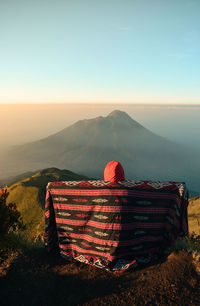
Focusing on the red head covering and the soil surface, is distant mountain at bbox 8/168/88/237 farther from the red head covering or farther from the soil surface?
the red head covering

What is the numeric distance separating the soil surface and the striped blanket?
331 mm

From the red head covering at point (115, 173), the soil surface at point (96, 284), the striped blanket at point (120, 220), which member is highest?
the red head covering at point (115, 173)

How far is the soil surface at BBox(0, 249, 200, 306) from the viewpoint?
378 centimetres

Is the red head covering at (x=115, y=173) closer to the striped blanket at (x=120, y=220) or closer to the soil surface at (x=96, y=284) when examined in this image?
the striped blanket at (x=120, y=220)

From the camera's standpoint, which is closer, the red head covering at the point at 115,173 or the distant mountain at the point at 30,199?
the red head covering at the point at 115,173

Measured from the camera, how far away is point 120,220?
182 inches

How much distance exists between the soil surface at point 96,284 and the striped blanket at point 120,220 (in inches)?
13.0

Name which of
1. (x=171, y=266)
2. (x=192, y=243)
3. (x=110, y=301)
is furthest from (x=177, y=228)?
(x=110, y=301)

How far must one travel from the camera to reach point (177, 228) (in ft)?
16.5

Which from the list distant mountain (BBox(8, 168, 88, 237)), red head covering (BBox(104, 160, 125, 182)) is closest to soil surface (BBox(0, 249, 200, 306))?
red head covering (BBox(104, 160, 125, 182))

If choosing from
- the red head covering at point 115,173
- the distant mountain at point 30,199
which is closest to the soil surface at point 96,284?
the red head covering at point 115,173

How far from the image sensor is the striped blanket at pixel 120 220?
4.67 meters

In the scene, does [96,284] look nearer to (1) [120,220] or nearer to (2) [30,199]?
(1) [120,220]

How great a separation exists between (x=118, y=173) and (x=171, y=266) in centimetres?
220
